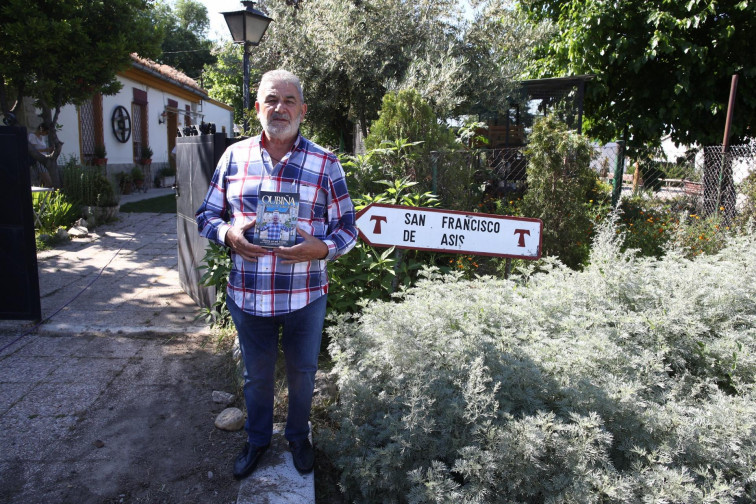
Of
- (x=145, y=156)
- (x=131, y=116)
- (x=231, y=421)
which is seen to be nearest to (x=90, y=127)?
(x=131, y=116)

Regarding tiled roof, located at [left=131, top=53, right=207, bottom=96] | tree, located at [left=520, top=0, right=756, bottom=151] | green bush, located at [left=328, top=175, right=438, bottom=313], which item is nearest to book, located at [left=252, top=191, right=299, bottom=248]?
green bush, located at [left=328, top=175, right=438, bottom=313]

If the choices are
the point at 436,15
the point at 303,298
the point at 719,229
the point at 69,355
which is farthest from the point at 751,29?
the point at 69,355

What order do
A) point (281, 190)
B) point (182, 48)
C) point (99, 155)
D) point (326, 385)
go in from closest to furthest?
point (281, 190), point (326, 385), point (99, 155), point (182, 48)

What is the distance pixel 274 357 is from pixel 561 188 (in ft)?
11.9

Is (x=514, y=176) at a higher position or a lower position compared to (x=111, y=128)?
lower

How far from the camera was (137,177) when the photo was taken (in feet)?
46.5

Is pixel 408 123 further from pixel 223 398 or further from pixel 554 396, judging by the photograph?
pixel 554 396

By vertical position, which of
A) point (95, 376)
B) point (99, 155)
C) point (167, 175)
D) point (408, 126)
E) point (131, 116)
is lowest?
point (95, 376)

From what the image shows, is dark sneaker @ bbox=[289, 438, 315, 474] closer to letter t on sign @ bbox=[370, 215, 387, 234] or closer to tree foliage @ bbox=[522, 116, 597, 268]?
letter t on sign @ bbox=[370, 215, 387, 234]

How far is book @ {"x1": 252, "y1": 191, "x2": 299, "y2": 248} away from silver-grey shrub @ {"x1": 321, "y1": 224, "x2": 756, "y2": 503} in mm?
713

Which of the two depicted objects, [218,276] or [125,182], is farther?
[125,182]

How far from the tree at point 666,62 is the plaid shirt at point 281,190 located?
745 centimetres

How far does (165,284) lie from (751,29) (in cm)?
912

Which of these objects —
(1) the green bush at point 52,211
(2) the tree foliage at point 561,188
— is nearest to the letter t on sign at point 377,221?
(2) the tree foliage at point 561,188
